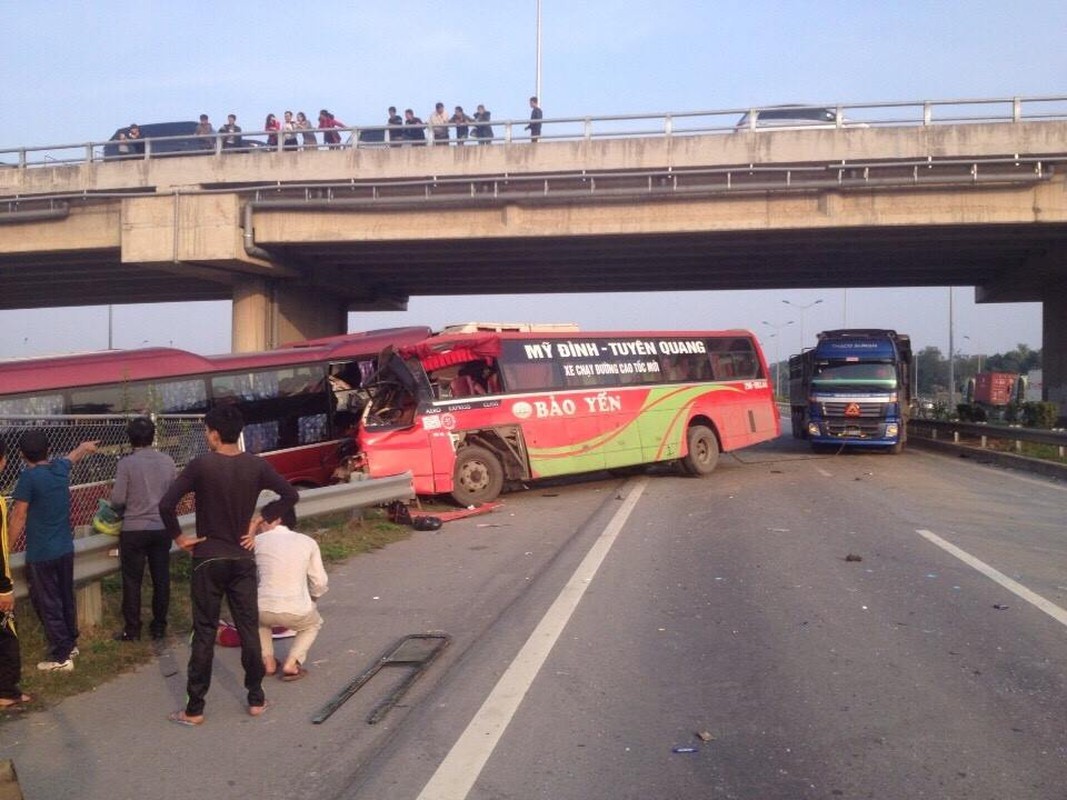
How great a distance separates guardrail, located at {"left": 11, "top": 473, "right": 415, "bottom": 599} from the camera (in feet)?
24.7

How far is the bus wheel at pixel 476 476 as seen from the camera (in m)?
16.4

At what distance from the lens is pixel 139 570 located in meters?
7.73

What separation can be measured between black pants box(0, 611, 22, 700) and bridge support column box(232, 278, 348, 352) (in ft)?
75.0

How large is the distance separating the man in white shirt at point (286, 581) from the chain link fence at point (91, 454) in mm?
4401

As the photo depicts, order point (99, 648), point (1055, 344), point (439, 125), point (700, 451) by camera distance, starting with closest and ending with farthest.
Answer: point (99, 648)
point (700, 451)
point (439, 125)
point (1055, 344)

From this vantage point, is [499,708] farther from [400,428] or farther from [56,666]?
[400,428]

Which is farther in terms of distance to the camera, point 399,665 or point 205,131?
point 205,131

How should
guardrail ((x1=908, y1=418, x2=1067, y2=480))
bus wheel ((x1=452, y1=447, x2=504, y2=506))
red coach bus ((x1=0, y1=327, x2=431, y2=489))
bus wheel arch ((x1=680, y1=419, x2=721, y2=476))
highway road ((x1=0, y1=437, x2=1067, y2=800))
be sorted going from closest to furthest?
highway road ((x1=0, y1=437, x2=1067, y2=800)), red coach bus ((x1=0, y1=327, x2=431, y2=489)), bus wheel ((x1=452, y1=447, x2=504, y2=506)), bus wheel arch ((x1=680, y1=419, x2=721, y2=476)), guardrail ((x1=908, y1=418, x2=1067, y2=480))

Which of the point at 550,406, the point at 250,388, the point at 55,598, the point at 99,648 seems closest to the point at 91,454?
the point at 99,648

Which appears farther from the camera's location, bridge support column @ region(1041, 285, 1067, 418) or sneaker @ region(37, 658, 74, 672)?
bridge support column @ region(1041, 285, 1067, 418)

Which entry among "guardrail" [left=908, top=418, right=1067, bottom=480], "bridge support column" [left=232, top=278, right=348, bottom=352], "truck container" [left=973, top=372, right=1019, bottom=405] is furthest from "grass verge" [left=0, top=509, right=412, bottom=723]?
"truck container" [left=973, top=372, right=1019, bottom=405]

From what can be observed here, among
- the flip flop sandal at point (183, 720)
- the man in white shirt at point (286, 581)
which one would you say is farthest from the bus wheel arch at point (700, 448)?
the flip flop sandal at point (183, 720)

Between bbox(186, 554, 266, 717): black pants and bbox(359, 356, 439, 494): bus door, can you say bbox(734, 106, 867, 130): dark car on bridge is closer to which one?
bbox(359, 356, 439, 494): bus door

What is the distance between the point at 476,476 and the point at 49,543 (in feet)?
33.3
